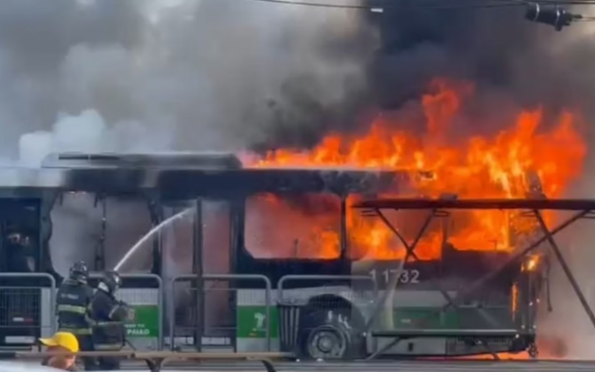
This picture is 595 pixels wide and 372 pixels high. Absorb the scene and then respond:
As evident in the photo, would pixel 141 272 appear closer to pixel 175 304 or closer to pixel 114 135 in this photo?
pixel 175 304

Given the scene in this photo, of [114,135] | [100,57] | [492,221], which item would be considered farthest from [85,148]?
[492,221]

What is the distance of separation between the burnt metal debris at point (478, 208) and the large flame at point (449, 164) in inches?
9.9

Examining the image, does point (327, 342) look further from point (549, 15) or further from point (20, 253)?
point (549, 15)

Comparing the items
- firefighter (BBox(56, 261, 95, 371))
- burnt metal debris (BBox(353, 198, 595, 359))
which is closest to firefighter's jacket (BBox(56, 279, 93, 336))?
firefighter (BBox(56, 261, 95, 371))

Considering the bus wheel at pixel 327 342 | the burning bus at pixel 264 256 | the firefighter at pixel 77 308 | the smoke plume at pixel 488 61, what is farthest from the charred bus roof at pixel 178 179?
the smoke plume at pixel 488 61

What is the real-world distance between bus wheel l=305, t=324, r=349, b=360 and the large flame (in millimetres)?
885

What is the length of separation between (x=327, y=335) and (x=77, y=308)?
3445 millimetres

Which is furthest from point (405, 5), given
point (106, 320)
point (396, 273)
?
point (106, 320)

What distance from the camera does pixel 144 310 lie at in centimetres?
1446

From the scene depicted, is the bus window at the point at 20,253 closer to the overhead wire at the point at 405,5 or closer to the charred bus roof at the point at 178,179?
the charred bus roof at the point at 178,179

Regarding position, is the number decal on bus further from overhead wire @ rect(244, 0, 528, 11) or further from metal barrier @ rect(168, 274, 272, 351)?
overhead wire @ rect(244, 0, 528, 11)

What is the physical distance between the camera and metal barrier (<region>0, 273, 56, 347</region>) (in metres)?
14.4

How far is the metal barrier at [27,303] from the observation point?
1435 centimetres

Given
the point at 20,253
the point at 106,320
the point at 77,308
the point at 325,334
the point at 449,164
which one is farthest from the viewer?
the point at 449,164
